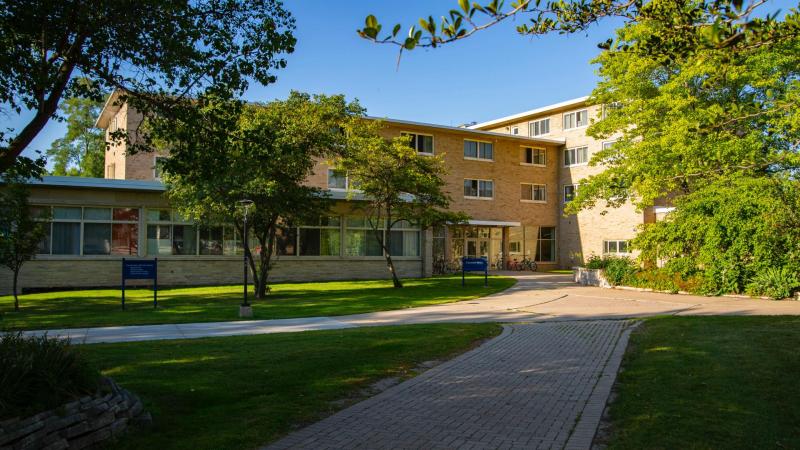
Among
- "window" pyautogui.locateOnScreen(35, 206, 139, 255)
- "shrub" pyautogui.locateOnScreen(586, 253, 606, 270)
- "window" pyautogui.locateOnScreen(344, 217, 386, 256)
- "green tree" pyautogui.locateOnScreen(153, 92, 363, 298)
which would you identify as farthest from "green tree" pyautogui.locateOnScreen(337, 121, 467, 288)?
"window" pyautogui.locateOnScreen(35, 206, 139, 255)

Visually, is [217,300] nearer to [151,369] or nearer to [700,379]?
[151,369]

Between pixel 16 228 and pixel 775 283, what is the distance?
78.0ft

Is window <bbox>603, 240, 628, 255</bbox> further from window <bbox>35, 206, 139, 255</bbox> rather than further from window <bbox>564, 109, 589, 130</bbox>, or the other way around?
window <bbox>35, 206, 139, 255</bbox>

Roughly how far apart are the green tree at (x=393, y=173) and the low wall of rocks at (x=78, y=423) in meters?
19.0

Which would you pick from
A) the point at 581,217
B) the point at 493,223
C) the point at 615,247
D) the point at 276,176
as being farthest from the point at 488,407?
the point at 581,217

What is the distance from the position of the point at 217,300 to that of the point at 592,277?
16.4m

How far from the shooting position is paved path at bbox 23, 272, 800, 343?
13.4 metres

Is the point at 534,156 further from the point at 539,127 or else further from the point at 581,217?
the point at 581,217

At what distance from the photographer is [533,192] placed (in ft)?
145

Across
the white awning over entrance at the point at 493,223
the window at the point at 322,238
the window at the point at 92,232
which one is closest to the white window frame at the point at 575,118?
the white awning over entrance at the point at 493,223

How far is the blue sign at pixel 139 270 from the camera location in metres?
18.5

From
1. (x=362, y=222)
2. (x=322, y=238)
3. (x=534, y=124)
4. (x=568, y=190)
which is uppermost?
(x=534, y=124)

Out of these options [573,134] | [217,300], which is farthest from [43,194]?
[573,134]

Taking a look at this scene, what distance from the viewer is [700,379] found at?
26.5 feet
